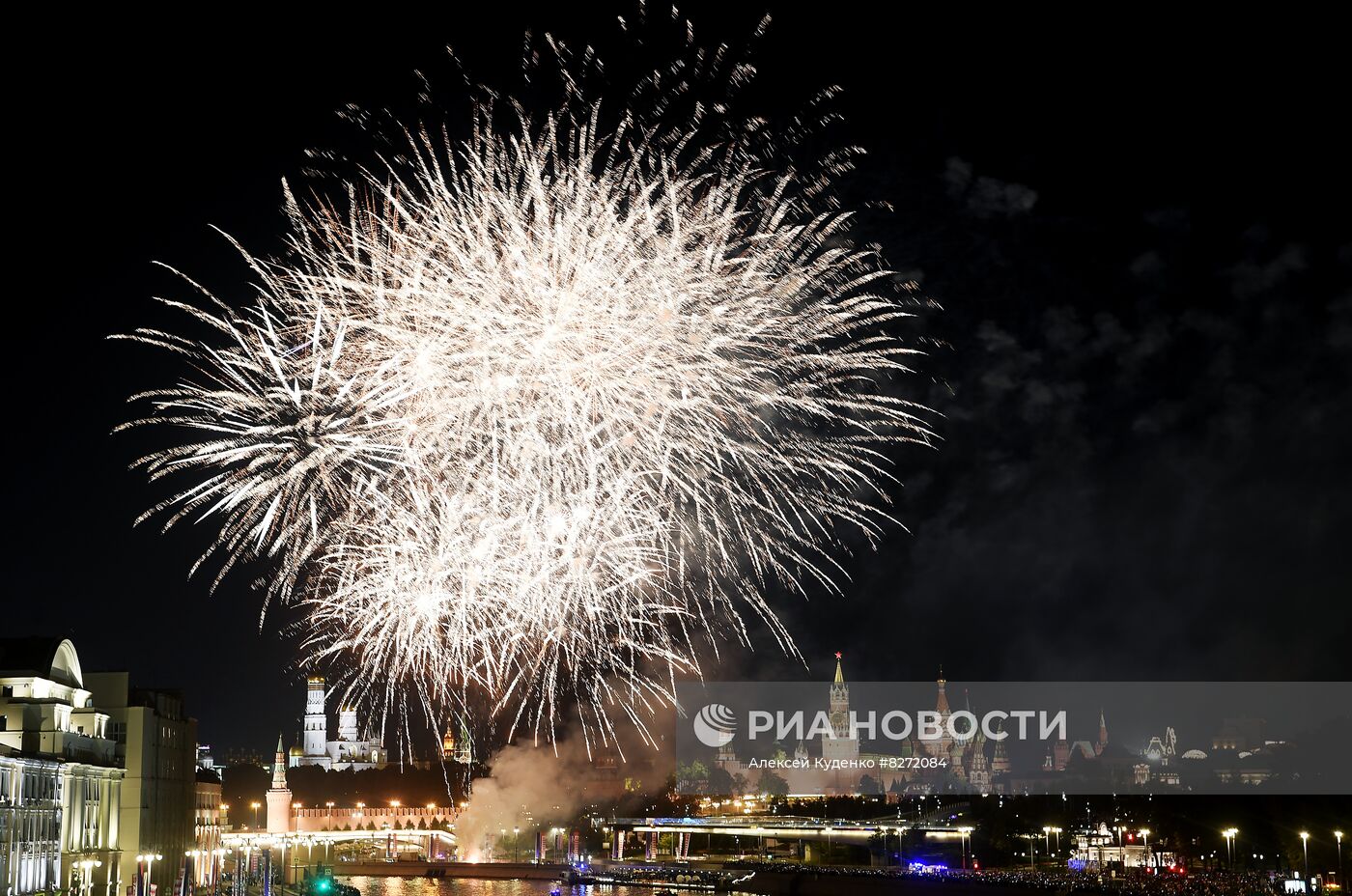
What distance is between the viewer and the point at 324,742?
16212cm

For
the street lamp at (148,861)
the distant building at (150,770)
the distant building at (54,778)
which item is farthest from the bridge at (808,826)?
the distant building at (54,778)

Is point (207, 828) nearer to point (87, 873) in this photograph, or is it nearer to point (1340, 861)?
point (87, 873)

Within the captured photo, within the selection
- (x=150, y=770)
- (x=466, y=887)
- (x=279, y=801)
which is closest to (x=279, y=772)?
(x=279, y=801)

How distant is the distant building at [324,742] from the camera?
522ft

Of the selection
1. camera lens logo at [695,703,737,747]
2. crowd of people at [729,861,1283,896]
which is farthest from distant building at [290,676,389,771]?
crowd of people at [729,861,1283,896]

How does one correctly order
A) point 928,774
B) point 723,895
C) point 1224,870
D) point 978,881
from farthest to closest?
point 928,774
point 723,895
point 1224,870
point 978,881

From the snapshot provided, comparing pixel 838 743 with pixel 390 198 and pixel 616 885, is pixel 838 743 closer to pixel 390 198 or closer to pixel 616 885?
pixel 616 885

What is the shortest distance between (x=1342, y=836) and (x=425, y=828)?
3259 inches

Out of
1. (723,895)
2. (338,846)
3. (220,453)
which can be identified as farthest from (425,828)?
(220,453)

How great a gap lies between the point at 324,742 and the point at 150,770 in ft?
398

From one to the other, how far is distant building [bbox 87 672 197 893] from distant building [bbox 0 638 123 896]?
0.50 metres

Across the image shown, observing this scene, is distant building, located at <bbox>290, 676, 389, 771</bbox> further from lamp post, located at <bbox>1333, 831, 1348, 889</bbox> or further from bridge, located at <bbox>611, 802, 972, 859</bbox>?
lamp post, located at <bbox>1333, 831, 1348, 889</bbox>

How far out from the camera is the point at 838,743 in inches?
7662

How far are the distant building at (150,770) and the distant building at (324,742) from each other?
108m
